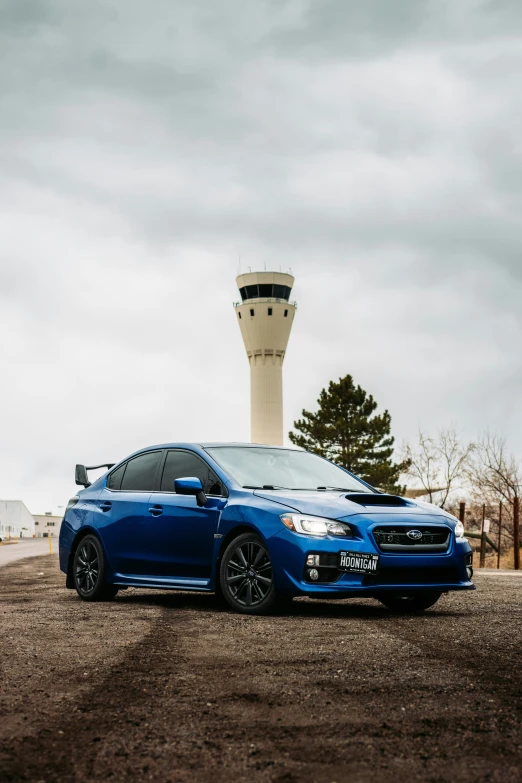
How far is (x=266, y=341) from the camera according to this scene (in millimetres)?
90688

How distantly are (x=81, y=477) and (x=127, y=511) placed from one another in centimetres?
164

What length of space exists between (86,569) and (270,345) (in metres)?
79.6

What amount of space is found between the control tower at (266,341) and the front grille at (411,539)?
7902 centimetres

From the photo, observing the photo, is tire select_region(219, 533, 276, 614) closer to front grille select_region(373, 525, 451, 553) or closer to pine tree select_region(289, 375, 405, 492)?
front grille select_region(373, 525, 451, 553)

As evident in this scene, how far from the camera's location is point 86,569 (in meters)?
11.4

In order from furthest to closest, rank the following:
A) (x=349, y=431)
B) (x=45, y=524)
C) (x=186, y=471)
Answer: (x=45, y=524) → (x=349, y=431) → (x=186, y=471)

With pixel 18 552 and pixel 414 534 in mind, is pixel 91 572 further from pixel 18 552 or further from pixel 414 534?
pixel 18 552

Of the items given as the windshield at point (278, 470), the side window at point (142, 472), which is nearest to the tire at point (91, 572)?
the side window at point (142, 472)

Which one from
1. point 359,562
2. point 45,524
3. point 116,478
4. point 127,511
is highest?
point 116,478

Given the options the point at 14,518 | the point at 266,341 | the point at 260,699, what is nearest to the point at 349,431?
the point at 266,341

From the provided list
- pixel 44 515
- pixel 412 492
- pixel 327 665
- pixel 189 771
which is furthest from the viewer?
pixel 44 515

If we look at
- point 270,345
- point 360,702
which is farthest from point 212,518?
point 270,345

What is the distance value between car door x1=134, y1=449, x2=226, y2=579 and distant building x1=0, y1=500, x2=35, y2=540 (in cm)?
9118

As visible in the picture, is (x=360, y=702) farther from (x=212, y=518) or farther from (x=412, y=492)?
(x=412, y=492)
